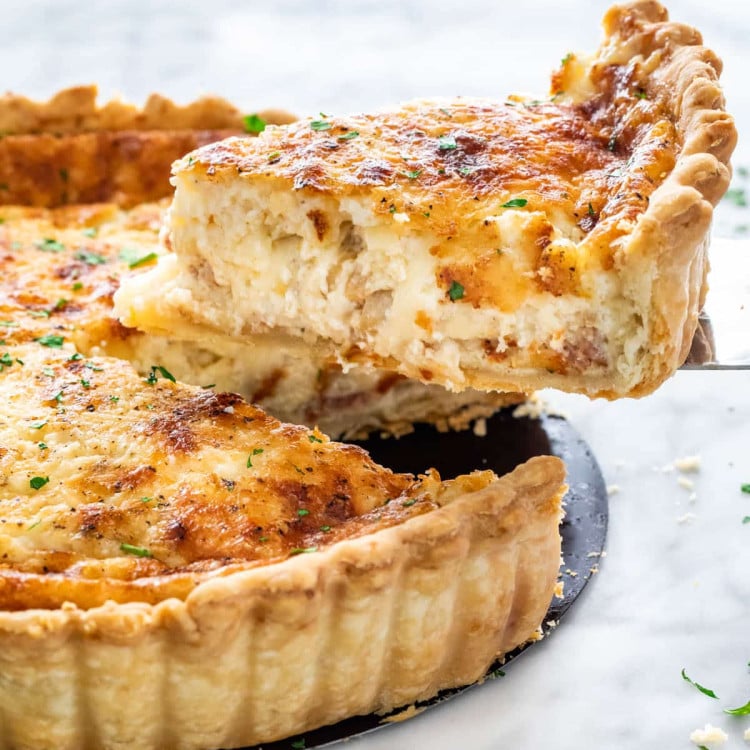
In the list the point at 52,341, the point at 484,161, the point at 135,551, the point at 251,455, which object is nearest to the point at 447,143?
the point at 484,161

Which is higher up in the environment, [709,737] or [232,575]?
[232,575]

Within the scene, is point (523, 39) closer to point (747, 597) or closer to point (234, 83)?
point (234, 83)

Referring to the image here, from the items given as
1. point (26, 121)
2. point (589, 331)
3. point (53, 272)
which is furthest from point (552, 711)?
point (26, 121)

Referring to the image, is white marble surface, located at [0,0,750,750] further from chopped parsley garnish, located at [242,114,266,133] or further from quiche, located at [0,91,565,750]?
chopped parsley garnish, located at [242,114,266,133]

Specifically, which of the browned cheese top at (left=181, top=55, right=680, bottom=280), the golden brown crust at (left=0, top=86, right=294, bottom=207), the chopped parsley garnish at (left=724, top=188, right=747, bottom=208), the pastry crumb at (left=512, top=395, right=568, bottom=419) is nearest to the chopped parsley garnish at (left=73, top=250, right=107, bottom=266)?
the golden brown crust at (left=0, top=86, right=294, bottom=207)

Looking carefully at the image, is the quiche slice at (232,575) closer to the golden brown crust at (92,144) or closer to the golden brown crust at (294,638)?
the golden brown crust at (294,638)

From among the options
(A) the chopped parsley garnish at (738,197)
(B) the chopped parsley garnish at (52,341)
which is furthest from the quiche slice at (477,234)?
(A) the chopped parsley garnish at (738,197)

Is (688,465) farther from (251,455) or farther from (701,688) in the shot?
(251,455)
